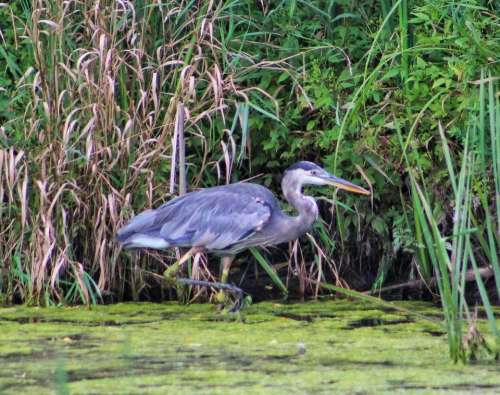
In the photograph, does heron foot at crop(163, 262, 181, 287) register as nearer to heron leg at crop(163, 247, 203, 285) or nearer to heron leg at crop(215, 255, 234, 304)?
heron leg at crop(163, 247, 203, 285)

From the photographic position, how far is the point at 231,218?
21.2 feet

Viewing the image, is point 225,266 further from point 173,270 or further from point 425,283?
point 425,283

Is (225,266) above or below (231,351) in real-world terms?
above

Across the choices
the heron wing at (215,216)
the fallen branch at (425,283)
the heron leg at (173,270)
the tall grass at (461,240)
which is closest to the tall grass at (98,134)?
the heron wing at (215,216)

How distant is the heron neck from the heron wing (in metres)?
0.18

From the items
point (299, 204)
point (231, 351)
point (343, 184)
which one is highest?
point (343, 184)

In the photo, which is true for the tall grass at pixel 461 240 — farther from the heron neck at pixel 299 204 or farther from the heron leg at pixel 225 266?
the heron leg at pixel 225 266

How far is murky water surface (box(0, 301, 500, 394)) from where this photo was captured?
438cm

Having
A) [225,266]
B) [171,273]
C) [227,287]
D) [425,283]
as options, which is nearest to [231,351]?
[227,287]

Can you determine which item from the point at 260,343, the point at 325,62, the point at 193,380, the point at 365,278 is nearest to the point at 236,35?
the point at 325,62

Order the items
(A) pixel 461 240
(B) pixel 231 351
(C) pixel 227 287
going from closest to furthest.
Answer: (A) pixel 461 240, (B) pixel 231 351, (C) pixel 227 287

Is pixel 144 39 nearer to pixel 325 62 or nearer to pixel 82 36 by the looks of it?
pixel 82 36

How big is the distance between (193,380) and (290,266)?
7.56 ft

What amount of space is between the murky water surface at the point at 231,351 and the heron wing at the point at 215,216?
1.26 feet
